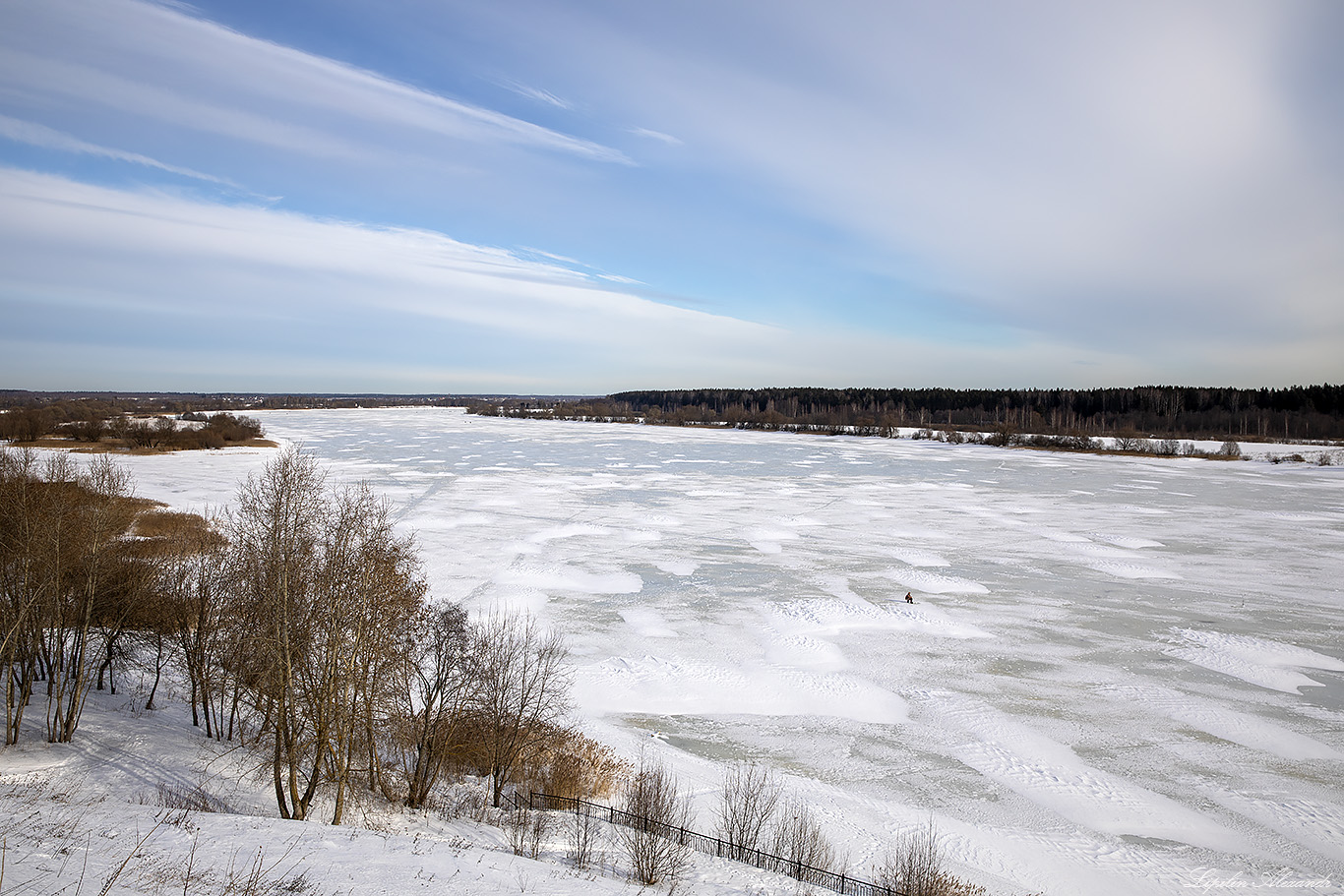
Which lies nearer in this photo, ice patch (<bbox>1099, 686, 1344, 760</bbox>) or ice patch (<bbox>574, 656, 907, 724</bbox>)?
ice patch (<bbox>1099, 686, 1344, 760</bbox>)

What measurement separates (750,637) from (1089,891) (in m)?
8.08

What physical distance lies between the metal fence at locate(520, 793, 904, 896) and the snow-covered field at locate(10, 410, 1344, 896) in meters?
0.58

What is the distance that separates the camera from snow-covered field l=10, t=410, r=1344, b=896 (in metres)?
8.84

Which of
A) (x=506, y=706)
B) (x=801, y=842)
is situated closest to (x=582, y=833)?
(x=506, y=706)

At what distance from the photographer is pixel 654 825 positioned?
8.52 m

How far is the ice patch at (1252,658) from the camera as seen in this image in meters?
13.0

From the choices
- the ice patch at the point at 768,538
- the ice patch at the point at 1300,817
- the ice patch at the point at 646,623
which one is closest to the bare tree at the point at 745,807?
the ice patch at the point at 646,623

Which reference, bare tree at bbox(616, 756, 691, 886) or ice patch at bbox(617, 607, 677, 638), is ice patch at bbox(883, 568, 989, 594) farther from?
bare tree at bbox(616, 756, 691, 886)

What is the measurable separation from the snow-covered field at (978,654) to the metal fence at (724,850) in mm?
580

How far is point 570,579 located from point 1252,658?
1544 cm

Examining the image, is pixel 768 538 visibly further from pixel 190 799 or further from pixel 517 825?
pixel 190 799

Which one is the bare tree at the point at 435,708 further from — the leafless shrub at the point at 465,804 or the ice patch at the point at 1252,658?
the ice patch at the point at 1252,658

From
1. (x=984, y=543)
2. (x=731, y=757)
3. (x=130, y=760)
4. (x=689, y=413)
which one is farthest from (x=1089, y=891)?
(x=689, y=413)

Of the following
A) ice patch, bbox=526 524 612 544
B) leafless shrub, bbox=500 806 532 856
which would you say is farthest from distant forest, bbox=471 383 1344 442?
leafless shrub, bbox=500 806 532 856
